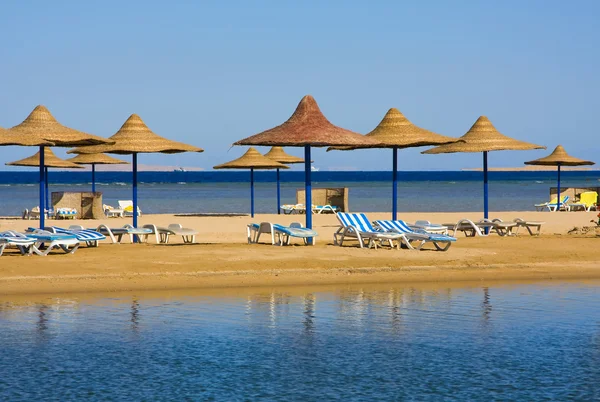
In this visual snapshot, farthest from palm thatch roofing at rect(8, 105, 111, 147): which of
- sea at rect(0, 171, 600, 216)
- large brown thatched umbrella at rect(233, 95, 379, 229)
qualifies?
sea at rect(0, 171, 600, 216)

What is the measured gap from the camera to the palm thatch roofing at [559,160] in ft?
103

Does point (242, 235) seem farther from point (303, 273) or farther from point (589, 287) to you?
point (589, 287)

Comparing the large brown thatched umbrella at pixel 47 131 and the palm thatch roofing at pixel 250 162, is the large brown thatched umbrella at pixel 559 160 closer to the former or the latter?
the palm thatch roofing at pixel 250 162

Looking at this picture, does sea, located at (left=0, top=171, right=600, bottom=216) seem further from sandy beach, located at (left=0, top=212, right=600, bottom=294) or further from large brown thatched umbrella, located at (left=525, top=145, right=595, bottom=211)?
sandy beach, located at (left=0, top=212, right=600, bottom=294)

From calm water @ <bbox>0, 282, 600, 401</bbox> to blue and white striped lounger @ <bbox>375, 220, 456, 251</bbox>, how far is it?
251cm

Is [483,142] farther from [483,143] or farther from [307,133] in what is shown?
[307,133]

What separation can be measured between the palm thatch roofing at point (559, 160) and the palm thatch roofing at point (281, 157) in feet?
26.2

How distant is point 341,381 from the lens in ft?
23.9

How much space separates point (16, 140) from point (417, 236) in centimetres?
634

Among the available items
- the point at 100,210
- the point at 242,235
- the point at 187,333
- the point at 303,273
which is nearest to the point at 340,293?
the point at 303,273

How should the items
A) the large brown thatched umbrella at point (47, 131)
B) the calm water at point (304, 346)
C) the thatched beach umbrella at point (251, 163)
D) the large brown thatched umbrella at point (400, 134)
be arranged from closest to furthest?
the calm water at point (304, 346) < the large brown thatched umbrella at point (47, 131) < the large brown thatched umbrella at point (400, 134) < the thatched beach umbrella at point (251, 163)

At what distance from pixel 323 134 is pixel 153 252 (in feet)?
10.9

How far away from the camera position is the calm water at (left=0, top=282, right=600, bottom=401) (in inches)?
278

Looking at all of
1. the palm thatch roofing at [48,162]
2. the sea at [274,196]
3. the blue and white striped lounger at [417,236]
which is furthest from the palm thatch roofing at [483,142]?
the sea at [274,196]
